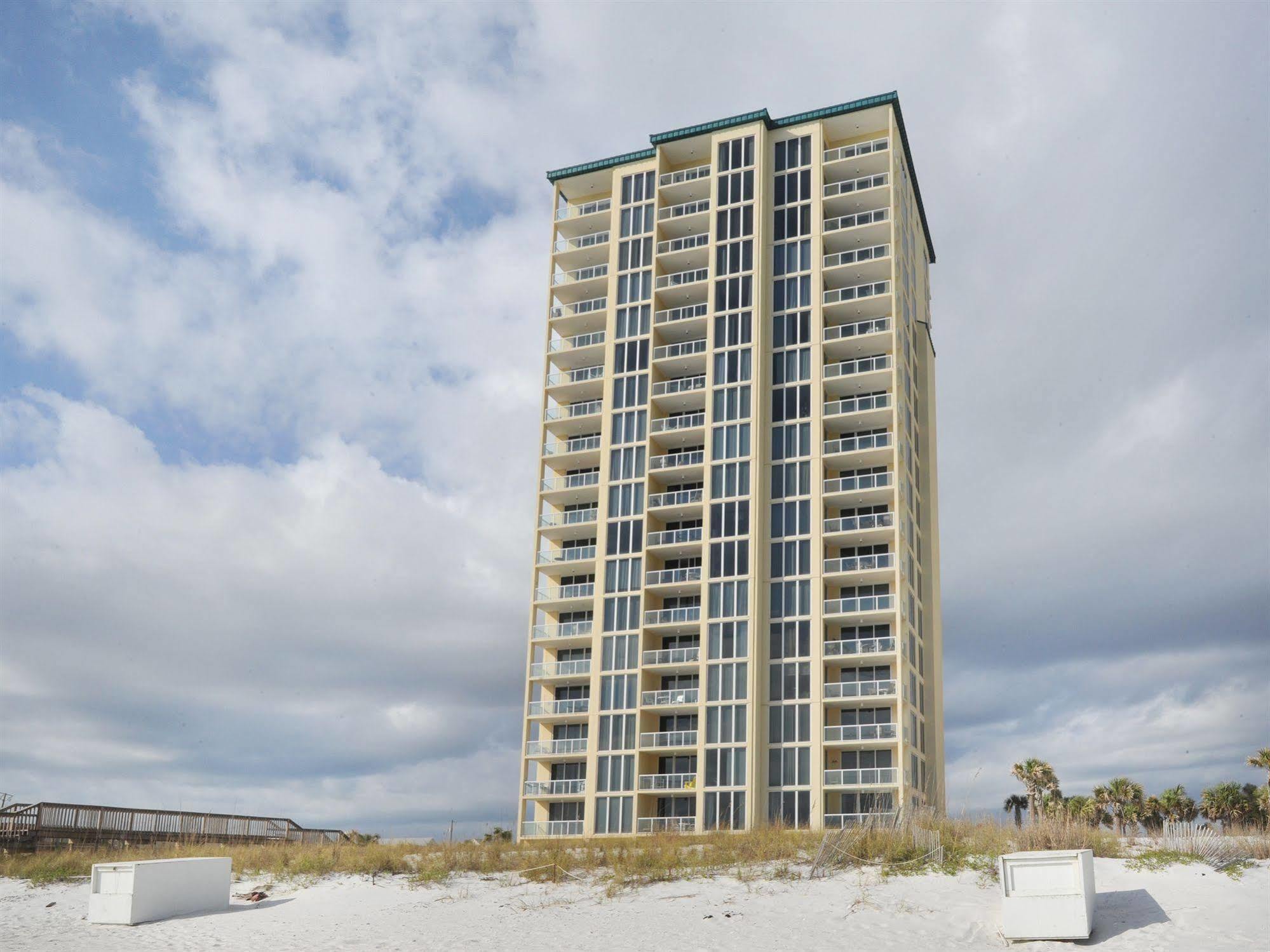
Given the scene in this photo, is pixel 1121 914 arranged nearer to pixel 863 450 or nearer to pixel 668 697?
pixel 668 697

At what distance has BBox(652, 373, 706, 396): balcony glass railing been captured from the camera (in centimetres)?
7150

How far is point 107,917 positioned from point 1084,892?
75.1 feet

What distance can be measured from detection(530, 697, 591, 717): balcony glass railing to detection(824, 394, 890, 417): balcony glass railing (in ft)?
71.8

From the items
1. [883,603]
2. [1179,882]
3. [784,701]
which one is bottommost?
[1179,882]

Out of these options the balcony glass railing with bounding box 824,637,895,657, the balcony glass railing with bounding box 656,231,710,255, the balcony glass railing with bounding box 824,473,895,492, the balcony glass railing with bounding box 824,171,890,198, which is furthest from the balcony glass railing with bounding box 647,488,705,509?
the balcony glass railing with bounding box 824,171,890,198

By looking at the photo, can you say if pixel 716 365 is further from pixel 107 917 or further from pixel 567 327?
pixel 107 917

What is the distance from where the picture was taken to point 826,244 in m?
72.7

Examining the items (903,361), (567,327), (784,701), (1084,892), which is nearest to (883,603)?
(784,701)

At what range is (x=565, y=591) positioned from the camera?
71.5 metres

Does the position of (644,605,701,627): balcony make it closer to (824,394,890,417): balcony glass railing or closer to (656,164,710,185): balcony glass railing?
(824,394,890,417): balcony glass railing

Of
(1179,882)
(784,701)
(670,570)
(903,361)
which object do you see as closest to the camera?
(1179,882)

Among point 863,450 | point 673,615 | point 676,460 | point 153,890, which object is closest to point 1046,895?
point 153,890

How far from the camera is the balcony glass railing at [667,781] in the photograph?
6259 centimetres

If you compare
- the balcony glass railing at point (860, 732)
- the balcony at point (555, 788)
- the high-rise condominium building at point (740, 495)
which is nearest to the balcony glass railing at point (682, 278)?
the high-rise condominium building at point (740, 495)
